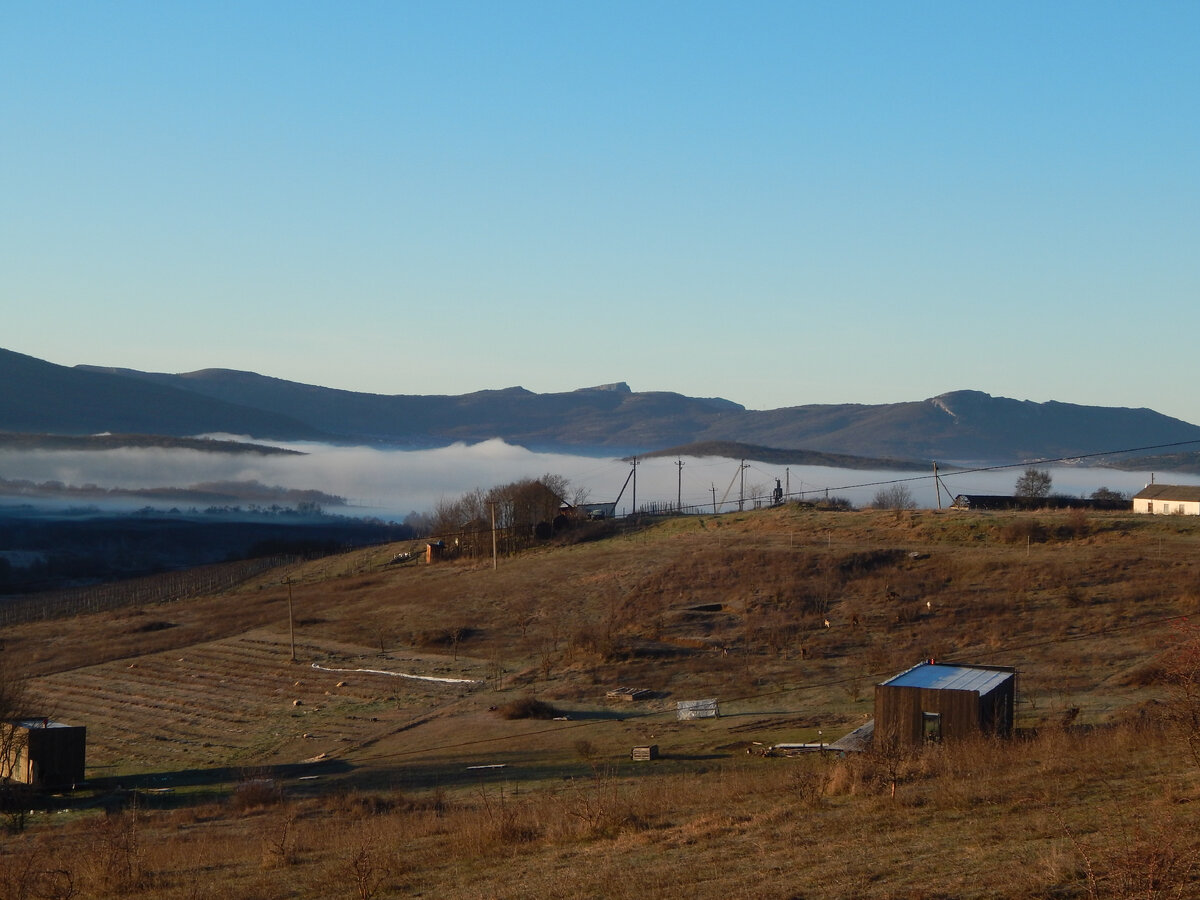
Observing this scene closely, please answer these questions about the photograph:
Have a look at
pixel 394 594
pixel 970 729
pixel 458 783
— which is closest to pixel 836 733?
pixel 970 729

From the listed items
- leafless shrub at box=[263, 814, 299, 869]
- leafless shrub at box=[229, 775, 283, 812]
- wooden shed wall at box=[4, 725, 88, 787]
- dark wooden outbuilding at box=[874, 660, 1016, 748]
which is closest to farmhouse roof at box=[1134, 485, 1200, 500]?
dark wooden outbuilding at box=[874, 660, 1016, 748]

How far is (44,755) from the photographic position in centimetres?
3192

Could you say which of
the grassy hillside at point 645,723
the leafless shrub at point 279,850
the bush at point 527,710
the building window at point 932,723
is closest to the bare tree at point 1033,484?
the grassy hillside at point 645,723

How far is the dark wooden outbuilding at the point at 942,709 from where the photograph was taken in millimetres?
24828

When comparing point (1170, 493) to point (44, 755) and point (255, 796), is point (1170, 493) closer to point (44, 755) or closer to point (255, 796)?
point (255, 796)

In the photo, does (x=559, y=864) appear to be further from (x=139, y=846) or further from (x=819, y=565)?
(x=819, y=565)

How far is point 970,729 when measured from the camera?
24641 millimetres

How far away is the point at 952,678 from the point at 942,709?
2.22 metres

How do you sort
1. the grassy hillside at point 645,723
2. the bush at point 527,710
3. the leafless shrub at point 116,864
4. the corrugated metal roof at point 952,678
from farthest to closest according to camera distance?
the bush at point 527,710
the corrugated metal roof at point 952,678
the leafless shrub at point 116,864
the grassy hillside at point 645,723

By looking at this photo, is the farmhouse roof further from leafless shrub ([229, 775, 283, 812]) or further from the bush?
leafless shrub ([229, 775, 283, 812])

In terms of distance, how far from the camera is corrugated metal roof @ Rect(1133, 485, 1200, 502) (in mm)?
89819

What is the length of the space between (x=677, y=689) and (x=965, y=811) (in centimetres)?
2833

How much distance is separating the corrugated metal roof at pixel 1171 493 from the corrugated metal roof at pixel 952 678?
229ft

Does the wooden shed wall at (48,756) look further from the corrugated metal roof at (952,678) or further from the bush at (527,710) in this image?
the corrugated metal roof at (952,678)
